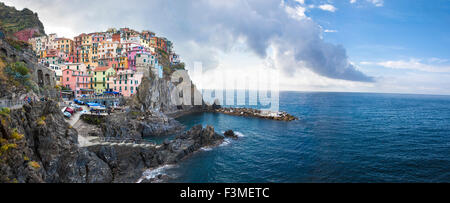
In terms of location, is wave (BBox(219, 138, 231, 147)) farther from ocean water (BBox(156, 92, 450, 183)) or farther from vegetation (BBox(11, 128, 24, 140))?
vegetation (BBox(11, 128, 24, 140))

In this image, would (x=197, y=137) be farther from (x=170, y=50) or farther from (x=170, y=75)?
(x=170, y=50)

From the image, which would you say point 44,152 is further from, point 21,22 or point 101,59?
point 21,22

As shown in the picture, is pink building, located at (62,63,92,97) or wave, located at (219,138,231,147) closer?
wave, located at (219,138,231,147)

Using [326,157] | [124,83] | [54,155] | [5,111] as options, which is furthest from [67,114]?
[326,157]

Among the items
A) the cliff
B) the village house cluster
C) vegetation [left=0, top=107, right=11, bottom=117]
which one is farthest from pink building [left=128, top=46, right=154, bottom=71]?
vegetation [left=0, top=107, right=11, bottom=117]

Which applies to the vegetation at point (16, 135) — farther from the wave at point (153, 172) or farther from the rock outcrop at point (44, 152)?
the wave at point (153, 172)

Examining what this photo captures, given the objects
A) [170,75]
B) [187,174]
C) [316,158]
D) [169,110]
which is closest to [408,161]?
[316,158]

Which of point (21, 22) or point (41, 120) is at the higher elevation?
point (21, 22)
